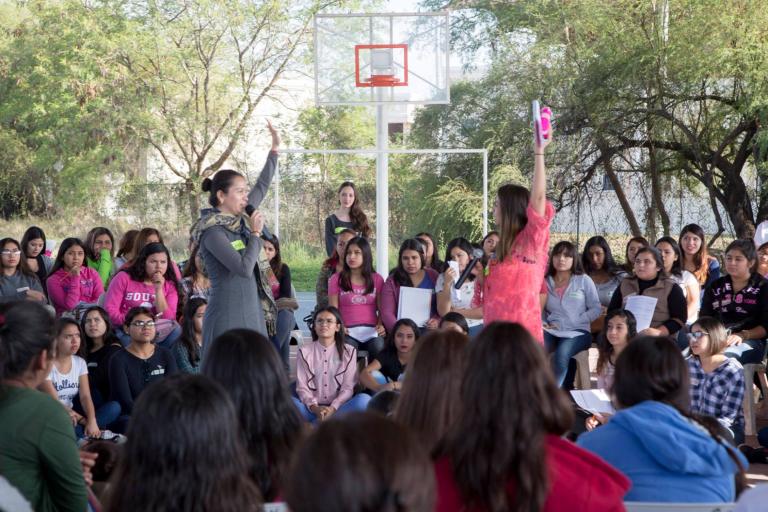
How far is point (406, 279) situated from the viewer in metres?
5.81

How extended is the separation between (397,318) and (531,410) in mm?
4104

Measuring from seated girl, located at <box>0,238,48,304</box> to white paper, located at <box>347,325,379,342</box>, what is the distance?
2.06m

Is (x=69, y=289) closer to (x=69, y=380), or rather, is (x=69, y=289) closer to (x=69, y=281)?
(x=69, y=281)

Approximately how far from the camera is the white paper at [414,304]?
566 centimetres

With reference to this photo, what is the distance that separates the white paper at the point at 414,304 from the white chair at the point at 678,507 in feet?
11.9

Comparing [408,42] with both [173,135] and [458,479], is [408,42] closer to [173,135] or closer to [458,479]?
[458,479]

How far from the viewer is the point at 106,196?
651 inches

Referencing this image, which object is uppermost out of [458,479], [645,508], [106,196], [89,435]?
[106,196]

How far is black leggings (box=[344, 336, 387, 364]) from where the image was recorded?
552 cm

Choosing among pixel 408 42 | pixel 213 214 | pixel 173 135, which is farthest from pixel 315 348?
pixel 173 135

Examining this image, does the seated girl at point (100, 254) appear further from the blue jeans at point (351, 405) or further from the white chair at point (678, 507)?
the white chair at point (678, 507)

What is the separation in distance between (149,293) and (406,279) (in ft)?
5.30

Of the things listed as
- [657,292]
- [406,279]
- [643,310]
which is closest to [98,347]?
[406,279]

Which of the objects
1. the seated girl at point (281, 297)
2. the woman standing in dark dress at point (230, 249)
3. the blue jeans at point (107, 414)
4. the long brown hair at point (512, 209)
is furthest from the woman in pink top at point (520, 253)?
the seated girl at point (281, 297)
